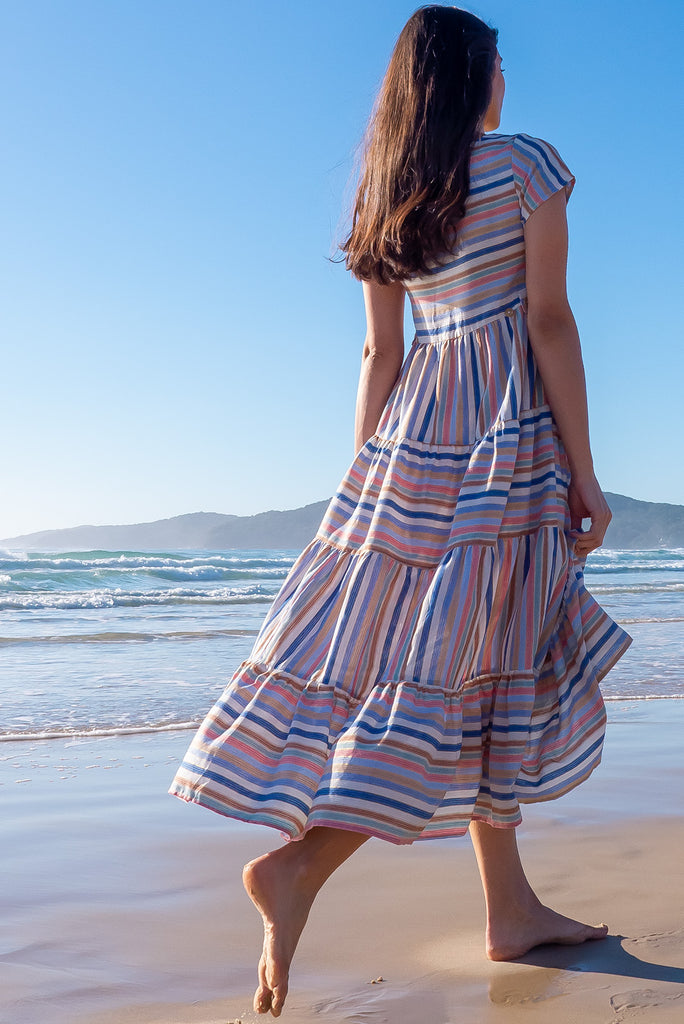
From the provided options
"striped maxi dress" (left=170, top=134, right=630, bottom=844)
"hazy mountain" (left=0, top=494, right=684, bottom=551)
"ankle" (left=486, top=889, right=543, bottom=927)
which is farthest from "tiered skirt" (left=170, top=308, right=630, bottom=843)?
"hazy mountain" (left=0, top=494, right=684, bottom=551)

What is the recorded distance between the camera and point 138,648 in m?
7.19

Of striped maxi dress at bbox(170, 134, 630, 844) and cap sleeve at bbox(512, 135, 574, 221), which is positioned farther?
cap sleeve at bbox(512, 135, 574, 221)

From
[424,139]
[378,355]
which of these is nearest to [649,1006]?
[378,355]

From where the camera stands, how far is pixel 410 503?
1.62 meters

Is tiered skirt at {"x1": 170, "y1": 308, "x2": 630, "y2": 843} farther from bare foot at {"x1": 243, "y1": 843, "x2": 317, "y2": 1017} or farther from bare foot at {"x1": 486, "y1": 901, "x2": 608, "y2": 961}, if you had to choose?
bare foot at {"x1": 486, "y1": 901, "x2": 608, "y2": 961}

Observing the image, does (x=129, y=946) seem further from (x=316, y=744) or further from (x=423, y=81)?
(x=423, y=81)

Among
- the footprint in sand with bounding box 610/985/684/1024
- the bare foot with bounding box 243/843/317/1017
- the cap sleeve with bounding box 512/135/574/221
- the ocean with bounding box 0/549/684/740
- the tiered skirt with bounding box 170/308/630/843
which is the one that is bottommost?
the ocean with bounding box 0/549/684/740

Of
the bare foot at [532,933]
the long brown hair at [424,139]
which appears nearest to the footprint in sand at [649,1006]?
the bare foot at [532,933]

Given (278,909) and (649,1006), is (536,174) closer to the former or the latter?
(278,909)

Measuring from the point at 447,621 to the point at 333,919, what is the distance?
86 cm

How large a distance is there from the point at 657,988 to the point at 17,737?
3018mm

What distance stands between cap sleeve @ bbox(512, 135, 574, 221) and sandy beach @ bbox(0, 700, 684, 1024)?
1.34 meters

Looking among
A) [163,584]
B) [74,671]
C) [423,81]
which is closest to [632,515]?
[163,584]

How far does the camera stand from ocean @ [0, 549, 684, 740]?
15.0 feet
